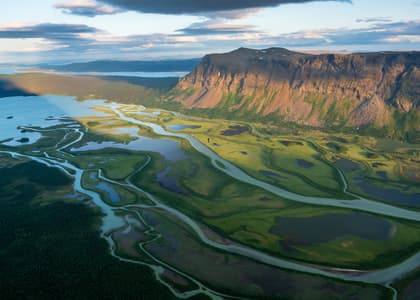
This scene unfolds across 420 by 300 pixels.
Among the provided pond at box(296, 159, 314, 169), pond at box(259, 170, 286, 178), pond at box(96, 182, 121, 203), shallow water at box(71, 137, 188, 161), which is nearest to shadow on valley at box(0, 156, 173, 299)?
pond at box(96, 182, 121, 203)

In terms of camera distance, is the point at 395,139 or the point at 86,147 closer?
the point at 86,147

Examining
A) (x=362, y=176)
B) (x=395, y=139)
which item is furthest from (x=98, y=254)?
(x=395, y=139)

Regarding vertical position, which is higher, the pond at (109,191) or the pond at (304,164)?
the pond at (109,191)

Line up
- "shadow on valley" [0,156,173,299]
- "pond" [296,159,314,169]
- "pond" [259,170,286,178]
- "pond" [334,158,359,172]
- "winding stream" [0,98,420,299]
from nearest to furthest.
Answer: "shadow on valley" [0,156,173,299]
"winding stream" [0,98,420,299]
"pond" [259,170,286,178]
"pond" [334,158,359,172]
"pond" [296,159,314,169]

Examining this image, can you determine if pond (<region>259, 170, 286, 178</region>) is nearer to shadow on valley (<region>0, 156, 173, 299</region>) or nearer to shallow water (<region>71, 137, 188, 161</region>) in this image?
shallow water (<region>71, 137, 188, 161</region>)

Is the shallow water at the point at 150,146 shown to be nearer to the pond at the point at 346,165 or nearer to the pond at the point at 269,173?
the pond at the point at 269,173

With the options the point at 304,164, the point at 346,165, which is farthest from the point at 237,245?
the point at 346,165

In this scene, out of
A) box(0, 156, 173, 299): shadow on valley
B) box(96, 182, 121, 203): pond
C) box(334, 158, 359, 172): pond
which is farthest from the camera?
box(334, 158, 359, 172): pond

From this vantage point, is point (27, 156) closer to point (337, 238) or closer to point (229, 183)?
point (229, 183)

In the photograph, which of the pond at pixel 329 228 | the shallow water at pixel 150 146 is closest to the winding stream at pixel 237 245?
the pond at pixel 329 228

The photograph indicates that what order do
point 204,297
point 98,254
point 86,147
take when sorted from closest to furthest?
point 204,297 < point 98,254 < point 86,147

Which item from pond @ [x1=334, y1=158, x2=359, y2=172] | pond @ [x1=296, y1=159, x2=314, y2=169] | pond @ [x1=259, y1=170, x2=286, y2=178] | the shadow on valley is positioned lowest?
pond @ [x1=334, y1=158, x2=359, y2=172]
